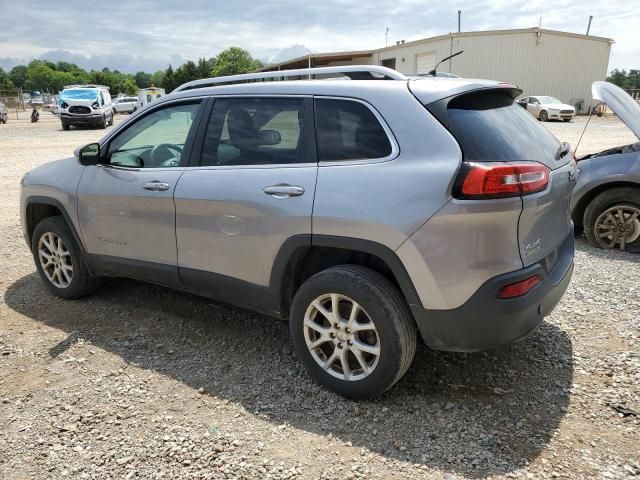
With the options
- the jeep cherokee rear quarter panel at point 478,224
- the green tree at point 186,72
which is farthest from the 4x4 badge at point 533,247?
the green tree at point 186,72

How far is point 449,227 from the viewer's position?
2484 millimetres

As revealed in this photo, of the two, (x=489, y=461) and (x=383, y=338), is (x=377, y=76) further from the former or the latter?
(x=489, y=461)

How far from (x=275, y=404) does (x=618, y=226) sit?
4.52 meters

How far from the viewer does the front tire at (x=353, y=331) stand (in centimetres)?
274

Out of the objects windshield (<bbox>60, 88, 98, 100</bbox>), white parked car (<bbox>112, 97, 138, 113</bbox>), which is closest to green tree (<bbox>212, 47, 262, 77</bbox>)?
white parked car (<bbox>112, 97, 138, 113</bbox>)

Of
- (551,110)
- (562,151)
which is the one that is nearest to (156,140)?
(562,151)

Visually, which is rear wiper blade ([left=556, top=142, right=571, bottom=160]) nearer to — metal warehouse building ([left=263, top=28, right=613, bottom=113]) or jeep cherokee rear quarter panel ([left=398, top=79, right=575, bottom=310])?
jeep cherokee rear quarter panel ([left=398, top=79, right=575, bottom=310])

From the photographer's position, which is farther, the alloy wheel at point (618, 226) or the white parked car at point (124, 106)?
the white parked car at point (124, 106)

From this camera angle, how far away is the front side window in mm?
3660

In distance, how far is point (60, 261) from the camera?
4.46 meters

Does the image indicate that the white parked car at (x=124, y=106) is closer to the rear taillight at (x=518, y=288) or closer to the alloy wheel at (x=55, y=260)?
the alloy wheel at (x=55, y=260)

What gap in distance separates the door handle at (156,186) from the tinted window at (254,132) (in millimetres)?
330

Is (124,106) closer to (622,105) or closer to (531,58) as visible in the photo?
(531,58)

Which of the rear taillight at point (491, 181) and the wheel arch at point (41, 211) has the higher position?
the rear taillight at point (491, 181)
